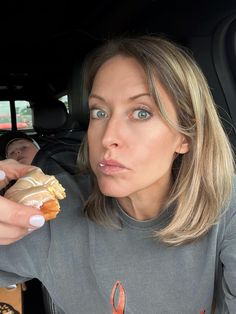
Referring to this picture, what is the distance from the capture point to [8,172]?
3.40 ft

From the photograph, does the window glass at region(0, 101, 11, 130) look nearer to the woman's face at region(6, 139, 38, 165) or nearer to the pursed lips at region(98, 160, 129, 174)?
the woman's face at region(6, 139, 38, 165)

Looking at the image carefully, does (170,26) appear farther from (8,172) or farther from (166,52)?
(8,172)

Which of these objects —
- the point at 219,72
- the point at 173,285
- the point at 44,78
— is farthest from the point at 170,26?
the point at 44,78

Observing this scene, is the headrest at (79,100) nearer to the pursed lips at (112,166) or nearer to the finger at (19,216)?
the pursed lips at (112,166)

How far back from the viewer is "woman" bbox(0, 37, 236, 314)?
1128mm

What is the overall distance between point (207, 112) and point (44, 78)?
11.9 feet

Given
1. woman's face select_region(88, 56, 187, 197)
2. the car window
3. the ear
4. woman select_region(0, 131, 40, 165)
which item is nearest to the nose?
woman's face select_region(88, 56, 187, 197)

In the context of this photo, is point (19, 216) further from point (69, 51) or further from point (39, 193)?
point (69, 51)

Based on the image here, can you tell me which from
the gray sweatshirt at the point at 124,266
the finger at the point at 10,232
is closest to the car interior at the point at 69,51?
the gray sweatshirt at the point at 124,266

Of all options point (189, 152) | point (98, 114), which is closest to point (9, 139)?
point (98, 114)

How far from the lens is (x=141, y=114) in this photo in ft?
3.74

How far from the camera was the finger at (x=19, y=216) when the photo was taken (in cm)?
81

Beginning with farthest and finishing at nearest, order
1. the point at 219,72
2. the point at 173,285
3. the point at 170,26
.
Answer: the point at 170,26 → the point at 219,72 → the point at 173,285

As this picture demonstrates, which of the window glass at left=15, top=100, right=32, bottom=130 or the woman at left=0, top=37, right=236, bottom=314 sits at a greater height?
the woman at left=0, top=37, right=236, bottom=314
